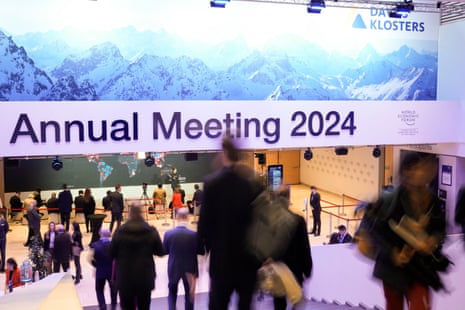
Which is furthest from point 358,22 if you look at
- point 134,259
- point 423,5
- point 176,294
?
point 134,259

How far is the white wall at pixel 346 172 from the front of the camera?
62.3 feet

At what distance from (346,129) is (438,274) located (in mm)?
10068

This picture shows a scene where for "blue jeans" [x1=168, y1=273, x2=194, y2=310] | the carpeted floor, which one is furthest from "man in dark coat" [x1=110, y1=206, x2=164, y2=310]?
the carpeted floor

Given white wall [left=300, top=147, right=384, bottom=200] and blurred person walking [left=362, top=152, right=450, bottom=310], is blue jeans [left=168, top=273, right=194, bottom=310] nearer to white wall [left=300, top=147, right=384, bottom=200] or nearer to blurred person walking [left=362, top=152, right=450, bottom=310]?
blurred person walking [left=362, top=152, right=450, bottom=310]

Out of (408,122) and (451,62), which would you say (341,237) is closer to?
(408,122)

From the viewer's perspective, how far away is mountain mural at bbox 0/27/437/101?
37.2ft

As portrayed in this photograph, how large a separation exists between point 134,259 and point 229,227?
191 cm

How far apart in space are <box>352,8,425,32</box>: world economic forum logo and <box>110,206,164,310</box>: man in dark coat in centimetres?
1076

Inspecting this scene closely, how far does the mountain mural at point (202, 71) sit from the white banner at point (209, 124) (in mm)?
1182

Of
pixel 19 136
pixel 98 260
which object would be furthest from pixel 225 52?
pixel 98 260

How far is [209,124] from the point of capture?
37.5ft

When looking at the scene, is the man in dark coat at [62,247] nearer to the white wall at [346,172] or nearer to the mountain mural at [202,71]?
the mountain mural at [202,71]

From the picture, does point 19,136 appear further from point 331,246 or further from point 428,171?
point 428,171

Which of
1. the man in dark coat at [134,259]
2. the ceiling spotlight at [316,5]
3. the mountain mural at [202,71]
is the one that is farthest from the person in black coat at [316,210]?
the man in dark coat at [134,259]
